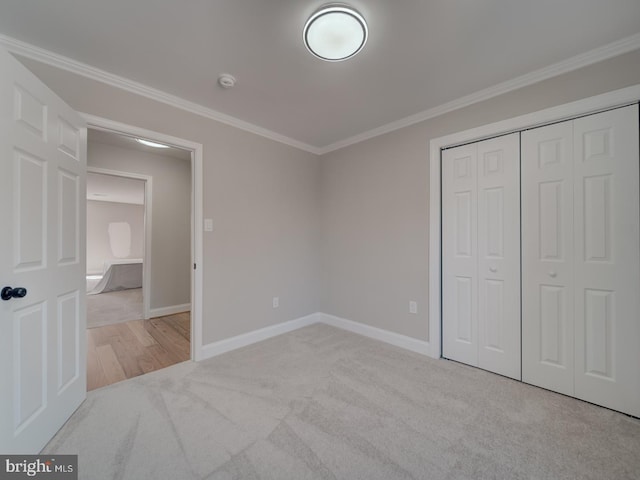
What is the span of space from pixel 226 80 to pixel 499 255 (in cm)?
273

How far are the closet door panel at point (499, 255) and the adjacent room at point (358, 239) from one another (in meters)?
0.02

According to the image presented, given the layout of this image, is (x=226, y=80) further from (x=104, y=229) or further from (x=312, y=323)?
(x=104, y=229)

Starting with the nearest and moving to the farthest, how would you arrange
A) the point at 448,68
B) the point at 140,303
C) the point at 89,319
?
the point at 448,68 < the point at 89,319 < the point at 140,303

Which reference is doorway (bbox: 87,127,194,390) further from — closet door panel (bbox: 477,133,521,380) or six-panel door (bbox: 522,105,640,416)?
six-panel door (bbox: 522,105,640,416)

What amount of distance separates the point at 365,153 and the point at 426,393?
2.58 meters

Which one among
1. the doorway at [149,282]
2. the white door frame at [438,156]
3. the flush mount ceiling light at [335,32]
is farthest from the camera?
the doorway at [149,282]

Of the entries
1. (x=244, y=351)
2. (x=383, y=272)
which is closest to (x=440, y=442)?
(x=383, y=272)

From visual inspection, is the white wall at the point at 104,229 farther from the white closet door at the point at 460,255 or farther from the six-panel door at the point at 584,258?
the six-panel door at the point at 584,258

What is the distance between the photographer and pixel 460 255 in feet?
8.38

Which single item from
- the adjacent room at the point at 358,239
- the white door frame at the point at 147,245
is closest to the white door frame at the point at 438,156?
the adjacent room at the point at 358,239

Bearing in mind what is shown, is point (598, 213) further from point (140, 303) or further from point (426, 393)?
point (140, 303)

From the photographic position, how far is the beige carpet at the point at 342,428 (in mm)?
1381

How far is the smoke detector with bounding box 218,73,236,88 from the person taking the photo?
83.1 inches

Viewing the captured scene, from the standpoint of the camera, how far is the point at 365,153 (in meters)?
3.29
